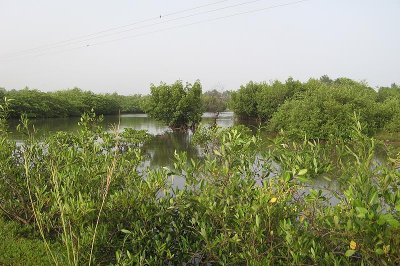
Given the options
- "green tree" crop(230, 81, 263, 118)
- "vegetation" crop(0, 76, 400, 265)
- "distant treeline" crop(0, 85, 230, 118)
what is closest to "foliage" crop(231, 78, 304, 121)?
"green tree" crop(230, 81, 263, 118)

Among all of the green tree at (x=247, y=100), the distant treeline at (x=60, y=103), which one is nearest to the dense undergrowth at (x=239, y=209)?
the distant treeline at (x=60, y=103)

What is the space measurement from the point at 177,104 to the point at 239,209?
114 ft

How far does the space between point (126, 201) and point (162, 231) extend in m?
0.64

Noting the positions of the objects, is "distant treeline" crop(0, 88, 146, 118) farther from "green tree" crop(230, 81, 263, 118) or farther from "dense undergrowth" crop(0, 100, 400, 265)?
"dense undergrowth" crop(0, 100, 400, 265)

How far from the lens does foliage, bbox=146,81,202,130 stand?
125 feet

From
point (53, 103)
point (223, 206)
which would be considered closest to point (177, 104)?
point (53, 103)

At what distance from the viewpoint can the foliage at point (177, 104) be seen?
3809cm

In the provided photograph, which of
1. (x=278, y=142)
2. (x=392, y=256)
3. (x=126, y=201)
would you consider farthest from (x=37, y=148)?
(x=392, y=256)

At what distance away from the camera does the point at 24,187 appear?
691 cm

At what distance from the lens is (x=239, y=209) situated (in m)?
3.65

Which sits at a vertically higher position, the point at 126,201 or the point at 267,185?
the point at 267,185

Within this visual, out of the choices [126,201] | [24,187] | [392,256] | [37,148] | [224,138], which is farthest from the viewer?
[37,148]

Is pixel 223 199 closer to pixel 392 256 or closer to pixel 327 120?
pixel 392 256

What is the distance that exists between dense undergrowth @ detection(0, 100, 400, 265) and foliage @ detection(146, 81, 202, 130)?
32.6 meters
